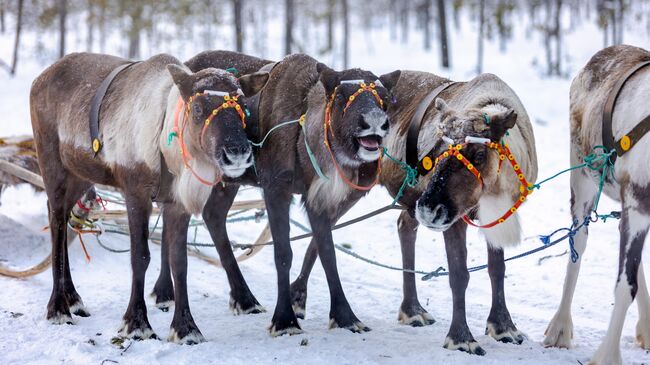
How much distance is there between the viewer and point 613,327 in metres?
4.40

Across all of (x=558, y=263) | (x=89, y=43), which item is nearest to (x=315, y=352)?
(x=558, y=263)

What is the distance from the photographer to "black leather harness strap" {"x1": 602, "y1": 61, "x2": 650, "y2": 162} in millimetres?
4414

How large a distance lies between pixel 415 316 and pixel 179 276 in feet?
6.35

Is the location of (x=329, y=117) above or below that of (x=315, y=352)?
above

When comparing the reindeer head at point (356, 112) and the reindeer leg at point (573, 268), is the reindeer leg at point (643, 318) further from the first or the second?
the reindeer head at point (356, 112)

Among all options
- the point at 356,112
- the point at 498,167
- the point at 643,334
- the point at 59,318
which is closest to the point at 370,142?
the point at 356,112

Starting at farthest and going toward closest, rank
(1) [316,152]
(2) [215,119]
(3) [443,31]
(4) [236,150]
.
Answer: (3) [443,31] < (1) [316,152] < (2) [215,119] < (4) [236,150]

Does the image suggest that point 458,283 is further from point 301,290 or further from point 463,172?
point 301,290

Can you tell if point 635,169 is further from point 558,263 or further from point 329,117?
point 558,263

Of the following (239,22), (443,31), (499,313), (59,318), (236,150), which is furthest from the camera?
(443,31)

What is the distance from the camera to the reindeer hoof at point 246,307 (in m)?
6.07

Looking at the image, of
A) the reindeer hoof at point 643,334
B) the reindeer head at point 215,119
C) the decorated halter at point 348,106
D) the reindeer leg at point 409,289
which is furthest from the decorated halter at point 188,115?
the reindeer hoof at point 643,334

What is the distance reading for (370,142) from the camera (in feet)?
16.0

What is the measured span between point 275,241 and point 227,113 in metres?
1.23
